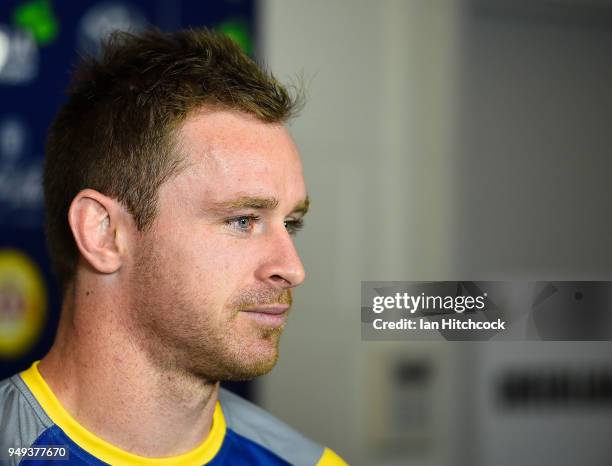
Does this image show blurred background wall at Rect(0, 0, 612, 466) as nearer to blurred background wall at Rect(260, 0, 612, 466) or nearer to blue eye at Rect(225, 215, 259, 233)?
blurred background wall at Rect(260, 0, 612, 466)

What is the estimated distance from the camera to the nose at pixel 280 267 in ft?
3.35

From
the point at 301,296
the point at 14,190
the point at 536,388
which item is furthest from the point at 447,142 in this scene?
the point at 14,190

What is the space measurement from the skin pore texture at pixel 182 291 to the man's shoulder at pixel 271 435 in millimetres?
159

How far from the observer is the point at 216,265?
1.02 meters

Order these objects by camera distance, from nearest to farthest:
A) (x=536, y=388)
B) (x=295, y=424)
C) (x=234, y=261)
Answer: (x=234, y=261) < (x=295, y=424) < (x=536, y=388)

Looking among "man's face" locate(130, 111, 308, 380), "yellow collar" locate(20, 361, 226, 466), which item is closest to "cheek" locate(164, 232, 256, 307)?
"man's face" locate(130, 111, 308, 380)

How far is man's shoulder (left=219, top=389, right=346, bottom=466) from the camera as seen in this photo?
1.21 metres

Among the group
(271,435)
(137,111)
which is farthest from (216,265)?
(271,435)

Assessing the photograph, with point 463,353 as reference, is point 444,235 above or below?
above

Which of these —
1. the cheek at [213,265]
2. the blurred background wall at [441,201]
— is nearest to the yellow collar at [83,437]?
the cheek at [213,265]

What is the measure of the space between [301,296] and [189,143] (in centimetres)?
114

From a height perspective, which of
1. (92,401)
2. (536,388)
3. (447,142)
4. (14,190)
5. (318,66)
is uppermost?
(318,66)

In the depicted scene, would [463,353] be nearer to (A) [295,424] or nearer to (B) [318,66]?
(A) [295,424]

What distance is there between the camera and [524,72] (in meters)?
2.42
